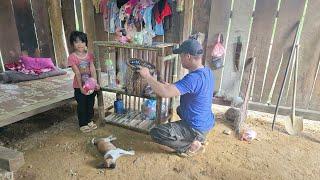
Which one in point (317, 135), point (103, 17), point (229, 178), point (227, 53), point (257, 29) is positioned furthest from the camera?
point (103, 17)

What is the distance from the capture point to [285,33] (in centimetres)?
348

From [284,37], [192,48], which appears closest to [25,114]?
[192,48]

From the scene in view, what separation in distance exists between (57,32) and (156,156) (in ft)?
10.9

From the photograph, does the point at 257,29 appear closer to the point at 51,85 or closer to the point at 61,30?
the point at 51,85

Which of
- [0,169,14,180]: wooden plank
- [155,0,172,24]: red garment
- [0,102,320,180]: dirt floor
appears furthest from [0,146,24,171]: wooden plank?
[155,0,172,24]: red garment

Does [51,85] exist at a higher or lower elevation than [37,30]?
lower

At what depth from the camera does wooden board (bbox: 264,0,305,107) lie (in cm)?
335

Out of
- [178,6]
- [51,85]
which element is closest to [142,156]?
[51,85]

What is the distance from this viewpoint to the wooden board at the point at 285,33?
3354mm

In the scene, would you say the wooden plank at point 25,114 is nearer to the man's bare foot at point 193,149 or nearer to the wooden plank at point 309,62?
the man's bare foot at point 193,149

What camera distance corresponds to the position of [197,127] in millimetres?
2666

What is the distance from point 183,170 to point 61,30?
364cm

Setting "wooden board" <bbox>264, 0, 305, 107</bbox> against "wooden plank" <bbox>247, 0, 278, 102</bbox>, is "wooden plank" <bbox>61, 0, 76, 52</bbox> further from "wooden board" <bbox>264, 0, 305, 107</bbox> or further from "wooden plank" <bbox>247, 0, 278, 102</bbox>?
"wooden board" <bbox>264, 0, 305, 107</bbox>

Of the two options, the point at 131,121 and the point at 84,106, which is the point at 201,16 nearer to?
the point at 131,121
